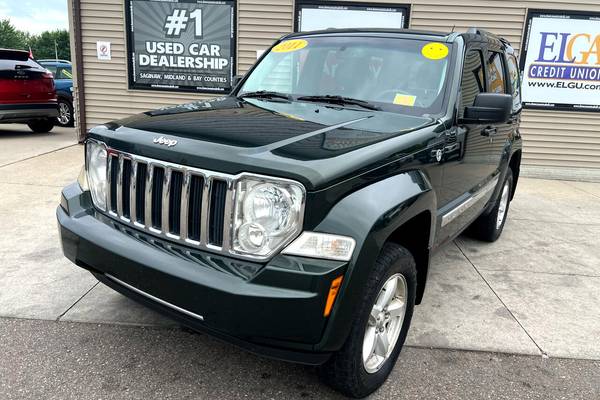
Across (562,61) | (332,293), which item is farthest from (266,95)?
(562,61)

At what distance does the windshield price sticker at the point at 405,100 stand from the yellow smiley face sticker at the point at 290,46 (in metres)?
1.02

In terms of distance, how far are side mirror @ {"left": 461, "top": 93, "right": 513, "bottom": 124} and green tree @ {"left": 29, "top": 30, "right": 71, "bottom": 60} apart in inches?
3907

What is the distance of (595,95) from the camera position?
8352 millimetres

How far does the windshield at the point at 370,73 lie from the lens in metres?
3.11

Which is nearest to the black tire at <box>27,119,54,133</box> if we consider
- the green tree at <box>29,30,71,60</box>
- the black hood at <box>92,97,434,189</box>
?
the black hood at <box>92,97,434,189</box>

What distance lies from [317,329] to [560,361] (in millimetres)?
1856

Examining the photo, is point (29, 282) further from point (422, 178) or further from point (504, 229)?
point (504, 229)

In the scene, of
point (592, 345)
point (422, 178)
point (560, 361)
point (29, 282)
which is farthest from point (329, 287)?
point (29, 282)

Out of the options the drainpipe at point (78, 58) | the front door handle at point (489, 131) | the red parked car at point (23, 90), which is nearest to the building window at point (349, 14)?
the drainpipe at point (78, 58)

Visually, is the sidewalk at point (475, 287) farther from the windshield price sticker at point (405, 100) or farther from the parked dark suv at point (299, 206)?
the windshield price sticker at point (405, 100)

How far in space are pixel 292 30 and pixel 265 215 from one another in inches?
282

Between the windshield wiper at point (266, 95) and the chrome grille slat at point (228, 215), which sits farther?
the windshield wiper at point (266, 95)

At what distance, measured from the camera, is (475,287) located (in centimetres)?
385

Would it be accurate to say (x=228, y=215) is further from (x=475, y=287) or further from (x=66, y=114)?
(x=66, y=114)
